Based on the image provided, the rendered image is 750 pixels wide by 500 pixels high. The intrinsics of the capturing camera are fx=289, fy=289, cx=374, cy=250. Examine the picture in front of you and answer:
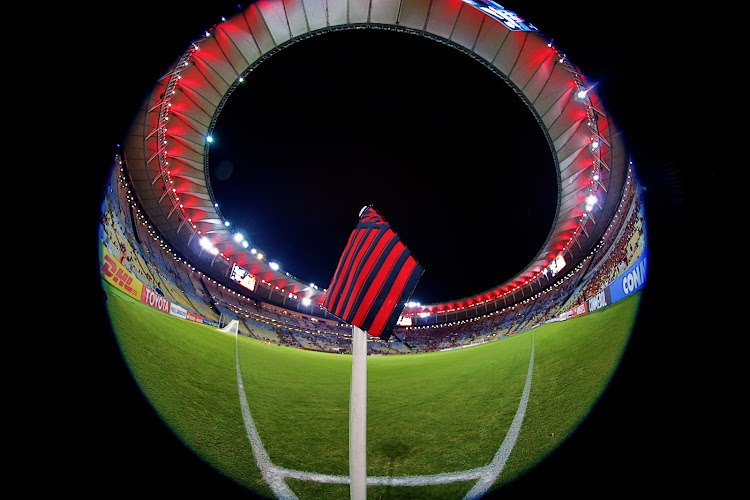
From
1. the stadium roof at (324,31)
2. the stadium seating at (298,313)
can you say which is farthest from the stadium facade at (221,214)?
the stadium seating at (298,313)

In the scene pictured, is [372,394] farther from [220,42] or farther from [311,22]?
[220,42]

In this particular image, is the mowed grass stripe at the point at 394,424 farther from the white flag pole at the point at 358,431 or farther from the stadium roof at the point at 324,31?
the stadium roof at the point at 324,31

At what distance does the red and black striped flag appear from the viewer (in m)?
2.50

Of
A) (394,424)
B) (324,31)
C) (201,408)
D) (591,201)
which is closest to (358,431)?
(394,424)

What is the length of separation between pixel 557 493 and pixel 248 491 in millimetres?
2650

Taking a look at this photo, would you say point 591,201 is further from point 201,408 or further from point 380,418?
point 201,408

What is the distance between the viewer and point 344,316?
8.84ft

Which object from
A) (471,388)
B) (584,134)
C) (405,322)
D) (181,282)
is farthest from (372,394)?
(405,322)

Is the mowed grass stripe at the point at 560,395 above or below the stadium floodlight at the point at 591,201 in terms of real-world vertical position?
below

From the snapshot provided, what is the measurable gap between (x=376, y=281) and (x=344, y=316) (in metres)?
0.47

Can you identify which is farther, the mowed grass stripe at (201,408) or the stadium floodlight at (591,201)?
the stadium floodlight at (591,201)

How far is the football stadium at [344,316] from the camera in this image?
3.15m

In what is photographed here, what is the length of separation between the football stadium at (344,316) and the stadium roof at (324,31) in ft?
0.35

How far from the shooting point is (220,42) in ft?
56.5
